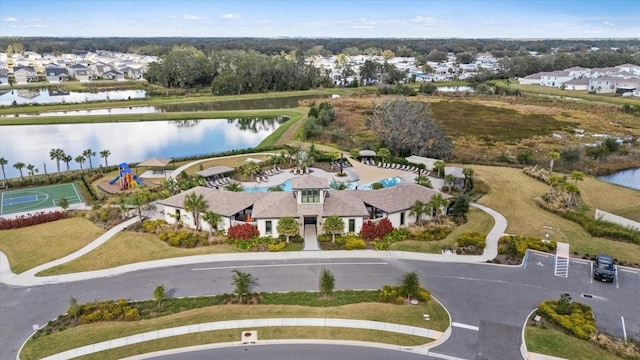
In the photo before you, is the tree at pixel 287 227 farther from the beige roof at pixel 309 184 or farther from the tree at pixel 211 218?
the tree at pixel 211 218

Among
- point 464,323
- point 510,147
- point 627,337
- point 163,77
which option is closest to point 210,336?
point 464,323

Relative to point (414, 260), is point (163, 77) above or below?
above

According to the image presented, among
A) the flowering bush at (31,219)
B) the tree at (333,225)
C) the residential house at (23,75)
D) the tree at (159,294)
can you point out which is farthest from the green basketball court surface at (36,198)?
the residential house at (23,75)

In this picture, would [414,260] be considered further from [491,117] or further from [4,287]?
[491,117]

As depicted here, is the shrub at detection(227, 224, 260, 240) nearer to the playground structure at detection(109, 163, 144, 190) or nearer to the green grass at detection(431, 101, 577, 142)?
the playground structure at detection(109, 163, 144, 190)

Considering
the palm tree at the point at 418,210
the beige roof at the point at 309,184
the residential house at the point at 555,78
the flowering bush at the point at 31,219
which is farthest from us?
the residential house at the point at 555,78

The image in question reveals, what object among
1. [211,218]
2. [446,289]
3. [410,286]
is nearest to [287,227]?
[211,218]
